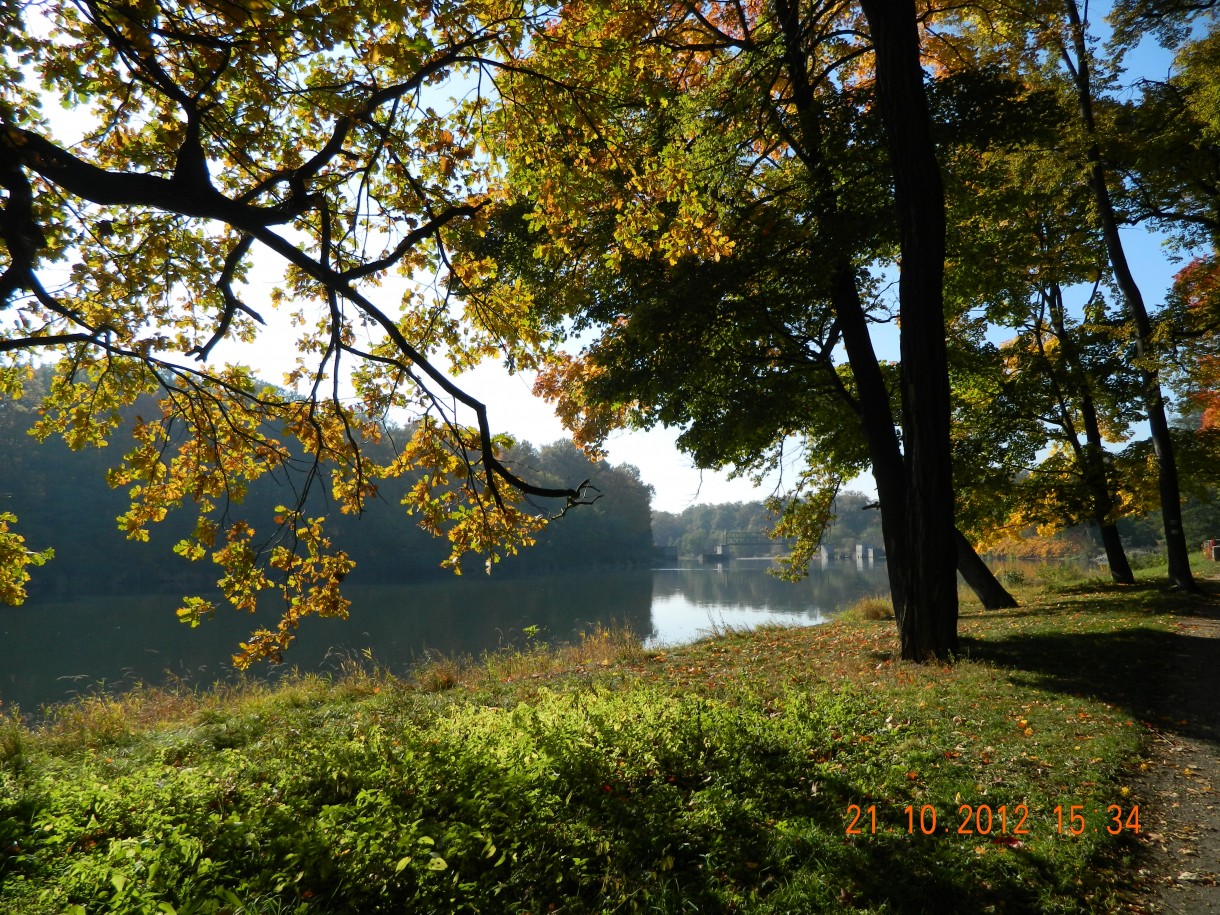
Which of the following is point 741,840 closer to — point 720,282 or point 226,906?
point 226,906

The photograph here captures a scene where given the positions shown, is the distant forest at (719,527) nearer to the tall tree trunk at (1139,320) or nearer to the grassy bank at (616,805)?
the tall tree trunk at (1139,320)

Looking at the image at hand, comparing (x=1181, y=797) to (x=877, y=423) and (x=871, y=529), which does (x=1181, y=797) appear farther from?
(x=871, y=529)

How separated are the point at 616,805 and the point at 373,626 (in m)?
23.4

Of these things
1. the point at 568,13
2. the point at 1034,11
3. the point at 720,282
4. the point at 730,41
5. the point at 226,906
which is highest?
the point at 1034,11

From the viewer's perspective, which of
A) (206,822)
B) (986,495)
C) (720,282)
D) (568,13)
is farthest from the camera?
(986,495)

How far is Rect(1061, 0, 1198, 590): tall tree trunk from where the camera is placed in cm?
1337

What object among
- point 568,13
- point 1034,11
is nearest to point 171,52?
point 568,13

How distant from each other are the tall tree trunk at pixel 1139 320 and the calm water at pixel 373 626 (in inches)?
314

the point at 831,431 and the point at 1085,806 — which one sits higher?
the point at 831,431

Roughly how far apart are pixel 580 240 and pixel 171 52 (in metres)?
5.60

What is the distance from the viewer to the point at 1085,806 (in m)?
4.02

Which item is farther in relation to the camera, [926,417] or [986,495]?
[986,495]

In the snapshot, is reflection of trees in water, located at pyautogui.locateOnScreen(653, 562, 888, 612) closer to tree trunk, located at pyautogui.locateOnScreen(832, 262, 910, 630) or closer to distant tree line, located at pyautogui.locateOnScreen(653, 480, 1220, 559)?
distant tree line, located at pyautogui.locateOnScreen(653, 480, 1220, 559)

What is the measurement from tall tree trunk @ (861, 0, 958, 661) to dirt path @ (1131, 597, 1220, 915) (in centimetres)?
213
